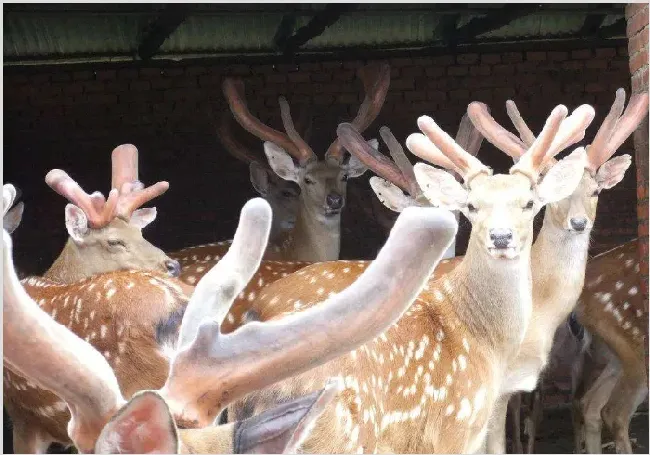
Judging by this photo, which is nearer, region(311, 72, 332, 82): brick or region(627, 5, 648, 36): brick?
region(627, 5, 648, 36): brick

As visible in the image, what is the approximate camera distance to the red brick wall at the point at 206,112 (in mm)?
8156

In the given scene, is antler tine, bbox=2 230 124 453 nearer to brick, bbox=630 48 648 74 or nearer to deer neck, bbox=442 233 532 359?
deer neck, bbox=442 233 532 359

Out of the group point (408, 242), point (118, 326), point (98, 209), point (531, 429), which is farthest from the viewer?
point (531, 429)

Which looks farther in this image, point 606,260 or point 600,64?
point 600,64

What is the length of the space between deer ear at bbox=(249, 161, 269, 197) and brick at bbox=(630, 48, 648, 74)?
300 cm

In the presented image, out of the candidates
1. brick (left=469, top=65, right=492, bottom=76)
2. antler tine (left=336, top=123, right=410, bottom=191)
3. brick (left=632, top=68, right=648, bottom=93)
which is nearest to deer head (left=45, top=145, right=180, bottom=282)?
antler tine (left=336, top=123, right=410, bottom=191)

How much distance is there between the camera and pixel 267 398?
2.96 m

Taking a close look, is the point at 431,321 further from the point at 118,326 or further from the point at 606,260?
the point at 606,260

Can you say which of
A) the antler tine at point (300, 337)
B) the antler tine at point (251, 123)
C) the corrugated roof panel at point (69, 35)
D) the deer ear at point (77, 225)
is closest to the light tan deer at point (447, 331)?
the deer ear at point (77, 225)

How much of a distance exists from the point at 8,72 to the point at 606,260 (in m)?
4.45

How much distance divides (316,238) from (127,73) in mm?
2381

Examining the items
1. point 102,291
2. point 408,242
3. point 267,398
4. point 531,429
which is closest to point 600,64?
point 531,429

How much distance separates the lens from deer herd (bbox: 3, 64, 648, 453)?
171 centimetres

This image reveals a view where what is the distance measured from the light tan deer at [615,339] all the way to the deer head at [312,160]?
1.50 metres
